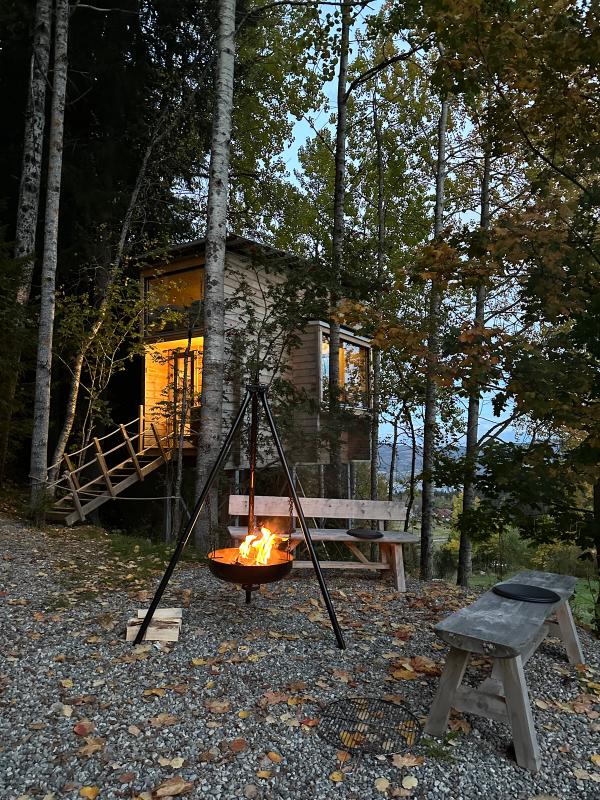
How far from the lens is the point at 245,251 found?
10.1 m

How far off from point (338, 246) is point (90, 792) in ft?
29.6

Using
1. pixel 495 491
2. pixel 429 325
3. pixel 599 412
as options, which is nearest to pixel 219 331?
pixel 429 325

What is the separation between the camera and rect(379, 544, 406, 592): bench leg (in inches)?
227

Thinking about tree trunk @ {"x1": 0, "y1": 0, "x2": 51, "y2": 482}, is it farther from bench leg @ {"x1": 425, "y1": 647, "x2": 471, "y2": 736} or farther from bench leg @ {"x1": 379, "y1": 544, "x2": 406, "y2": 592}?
bench leg @ {"x1": 425, "y1": 647, "x2": 471, "y2": 736}

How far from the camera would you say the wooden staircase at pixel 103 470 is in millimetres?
9242

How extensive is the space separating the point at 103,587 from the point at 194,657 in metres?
1.91

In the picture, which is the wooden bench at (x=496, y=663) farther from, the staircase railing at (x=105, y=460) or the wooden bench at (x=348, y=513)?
the staircase railing at (x=105, y=460)

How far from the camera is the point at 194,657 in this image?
12.4 ft

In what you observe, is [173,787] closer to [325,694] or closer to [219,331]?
[325,694]

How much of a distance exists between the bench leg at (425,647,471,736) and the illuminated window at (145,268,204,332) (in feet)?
31.4

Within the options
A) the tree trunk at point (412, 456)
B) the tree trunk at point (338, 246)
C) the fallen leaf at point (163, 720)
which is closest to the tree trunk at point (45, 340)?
the tree trunk at point (338, 246)

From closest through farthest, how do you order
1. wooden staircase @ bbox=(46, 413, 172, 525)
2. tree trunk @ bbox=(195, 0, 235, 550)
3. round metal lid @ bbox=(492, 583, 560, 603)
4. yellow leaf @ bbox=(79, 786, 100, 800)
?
yellow leaf @ bbox=(79, 786, 100, 800)
round metal lid @ bbox=(492, 583, 560, 603)
tree trunk @ bbox=(195, 0, 235, 550)
wooden staircase @ bbox=(46, 413, 172, 525)

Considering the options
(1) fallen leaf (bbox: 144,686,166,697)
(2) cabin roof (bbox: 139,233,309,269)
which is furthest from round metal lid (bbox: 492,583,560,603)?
(2) cabin roof (bbox: 139,233,309,269)

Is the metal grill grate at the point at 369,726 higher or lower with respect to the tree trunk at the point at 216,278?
lower
